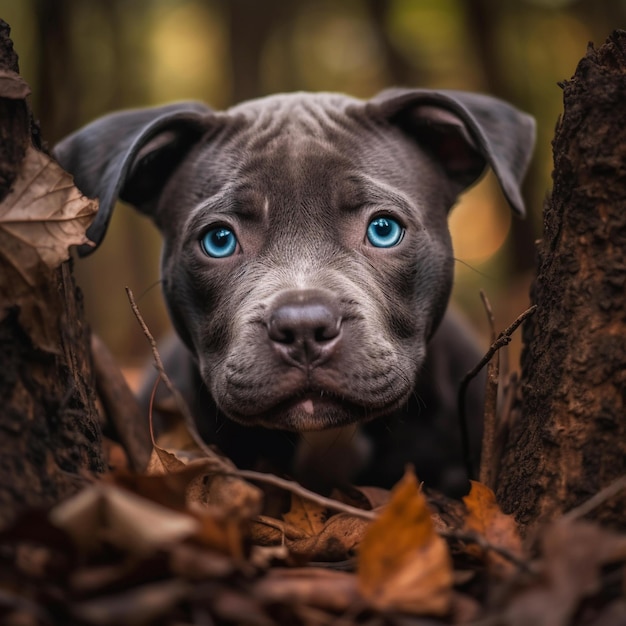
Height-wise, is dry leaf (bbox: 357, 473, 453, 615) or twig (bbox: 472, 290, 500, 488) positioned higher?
dry leaf (bbox: 357, 473, 453, 615)

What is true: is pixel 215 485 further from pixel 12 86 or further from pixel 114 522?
pixel 12 86

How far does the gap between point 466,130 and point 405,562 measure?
8.84 ft

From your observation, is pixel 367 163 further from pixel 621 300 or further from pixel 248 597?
pixel 248 597

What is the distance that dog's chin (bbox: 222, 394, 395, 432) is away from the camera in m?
3.15

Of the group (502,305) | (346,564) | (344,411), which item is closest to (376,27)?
(502,305)

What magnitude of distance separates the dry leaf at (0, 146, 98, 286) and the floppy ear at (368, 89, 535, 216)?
6.64ft

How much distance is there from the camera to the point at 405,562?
1882 mm

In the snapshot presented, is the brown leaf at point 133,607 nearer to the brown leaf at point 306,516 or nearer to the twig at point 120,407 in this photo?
the brown leaf at point 306,516

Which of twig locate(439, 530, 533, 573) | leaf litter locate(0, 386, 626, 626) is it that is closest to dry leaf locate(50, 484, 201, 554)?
leaf litter locate(0, 386, 626, 626)

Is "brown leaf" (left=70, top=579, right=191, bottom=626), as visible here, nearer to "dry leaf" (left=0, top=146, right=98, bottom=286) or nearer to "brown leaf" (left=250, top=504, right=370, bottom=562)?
"brown leaf" (left=250, top=504, right=370, bottom=562)

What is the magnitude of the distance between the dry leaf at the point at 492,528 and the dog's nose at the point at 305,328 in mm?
833

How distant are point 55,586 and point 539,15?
14774 mm

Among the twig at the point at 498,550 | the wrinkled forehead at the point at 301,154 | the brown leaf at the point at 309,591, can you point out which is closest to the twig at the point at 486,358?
the twig at the point at 498,550

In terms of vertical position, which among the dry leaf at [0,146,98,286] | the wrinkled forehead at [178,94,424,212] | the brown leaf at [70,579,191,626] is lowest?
the brown leaf at [70,579,191,626]
